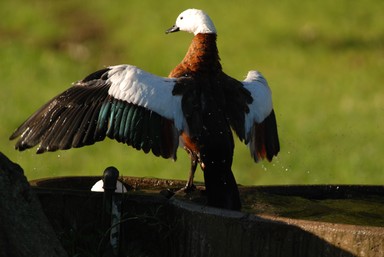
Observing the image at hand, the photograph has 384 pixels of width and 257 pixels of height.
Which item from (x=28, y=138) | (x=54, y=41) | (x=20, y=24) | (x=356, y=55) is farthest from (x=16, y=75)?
(x=28, y=138)

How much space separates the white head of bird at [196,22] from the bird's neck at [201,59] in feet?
0.20

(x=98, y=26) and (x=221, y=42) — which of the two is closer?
(x=221, y=42)

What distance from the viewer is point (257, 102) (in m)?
6.32

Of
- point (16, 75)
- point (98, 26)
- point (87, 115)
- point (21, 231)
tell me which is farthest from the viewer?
point (98, 26)

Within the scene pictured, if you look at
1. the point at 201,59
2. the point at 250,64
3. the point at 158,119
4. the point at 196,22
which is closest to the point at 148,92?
the point at 158,119

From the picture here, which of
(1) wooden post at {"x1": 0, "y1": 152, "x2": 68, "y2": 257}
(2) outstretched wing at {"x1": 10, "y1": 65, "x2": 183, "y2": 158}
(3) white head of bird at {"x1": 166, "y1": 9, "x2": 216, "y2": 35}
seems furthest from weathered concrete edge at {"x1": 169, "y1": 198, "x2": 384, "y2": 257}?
(3) white head of bird at {"x1": 166, "y1": 9, "x2": 216, "y2": 35}

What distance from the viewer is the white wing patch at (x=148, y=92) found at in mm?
5875

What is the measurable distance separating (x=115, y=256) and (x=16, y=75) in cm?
1343

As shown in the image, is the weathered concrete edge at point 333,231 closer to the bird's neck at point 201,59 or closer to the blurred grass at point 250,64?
the bird's neck at point 201,59

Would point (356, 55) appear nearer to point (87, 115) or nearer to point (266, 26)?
point (266, 26)

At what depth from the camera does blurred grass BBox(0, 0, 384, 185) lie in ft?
42.3

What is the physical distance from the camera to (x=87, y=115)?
598 centimetres

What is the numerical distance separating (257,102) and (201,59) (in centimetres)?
49

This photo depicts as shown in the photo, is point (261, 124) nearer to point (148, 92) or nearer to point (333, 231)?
point (148, 92)
